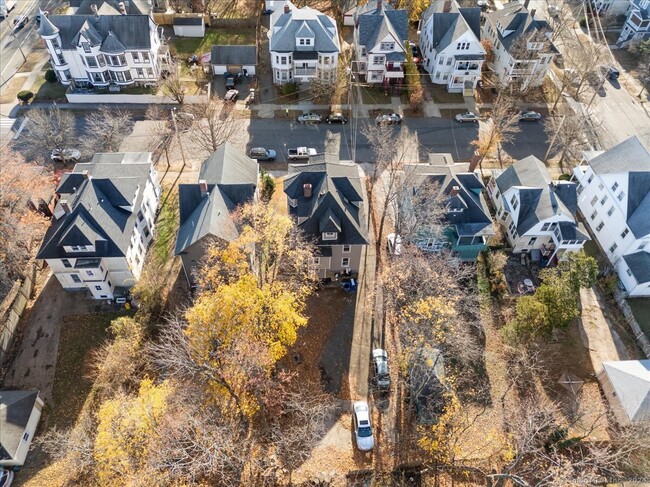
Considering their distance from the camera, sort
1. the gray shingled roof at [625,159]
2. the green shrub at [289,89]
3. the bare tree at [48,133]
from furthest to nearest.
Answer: the green shrub at [289,89] → the bare tree at [48,133] → the gray shingled roof at [625,159]

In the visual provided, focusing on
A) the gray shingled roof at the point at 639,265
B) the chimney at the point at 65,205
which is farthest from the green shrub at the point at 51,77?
the gray shingled roof at the point at 639,265

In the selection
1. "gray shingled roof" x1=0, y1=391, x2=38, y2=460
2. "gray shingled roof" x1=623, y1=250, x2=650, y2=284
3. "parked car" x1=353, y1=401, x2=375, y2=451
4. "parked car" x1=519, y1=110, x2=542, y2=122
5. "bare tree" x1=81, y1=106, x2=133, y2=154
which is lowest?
"parked car" x1=353, y1=401, x2=375, y2=451

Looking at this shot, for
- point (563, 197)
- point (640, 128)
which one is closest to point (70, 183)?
point (563, 197)

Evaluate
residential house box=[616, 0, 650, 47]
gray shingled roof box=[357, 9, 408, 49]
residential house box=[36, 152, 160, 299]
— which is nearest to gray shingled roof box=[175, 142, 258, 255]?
residential house box=[36, 152, 160, 299]

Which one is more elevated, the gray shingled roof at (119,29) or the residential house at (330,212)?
the gray shingled roof at (119,29)

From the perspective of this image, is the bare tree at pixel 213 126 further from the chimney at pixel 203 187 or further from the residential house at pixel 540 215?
the residential house at pixel 540 215

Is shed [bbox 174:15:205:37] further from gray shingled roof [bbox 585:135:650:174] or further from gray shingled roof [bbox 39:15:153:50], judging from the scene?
gray shingled roof [bbox 585:135:650:174]
